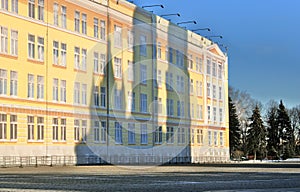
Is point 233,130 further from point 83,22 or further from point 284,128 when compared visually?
point 83,22

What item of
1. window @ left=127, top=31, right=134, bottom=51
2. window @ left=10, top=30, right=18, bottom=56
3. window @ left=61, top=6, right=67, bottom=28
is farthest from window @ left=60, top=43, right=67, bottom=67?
window @ left=127, top=31, right=134, bottom=51

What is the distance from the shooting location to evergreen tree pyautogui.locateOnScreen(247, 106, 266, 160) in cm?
12069

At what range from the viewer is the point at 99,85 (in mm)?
59625

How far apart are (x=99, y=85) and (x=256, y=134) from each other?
67.8m

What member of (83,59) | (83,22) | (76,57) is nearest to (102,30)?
(83,22)

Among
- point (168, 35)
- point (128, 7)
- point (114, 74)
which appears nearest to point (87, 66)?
point (114, 74)

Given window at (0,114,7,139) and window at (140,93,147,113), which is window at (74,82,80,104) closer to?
window at (0,114,7,139)

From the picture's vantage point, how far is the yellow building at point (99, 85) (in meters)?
48.9

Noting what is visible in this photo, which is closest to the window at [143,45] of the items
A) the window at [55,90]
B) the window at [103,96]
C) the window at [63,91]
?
the window at [103,96]

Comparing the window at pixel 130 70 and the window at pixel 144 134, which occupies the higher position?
the window at pixel 130 70

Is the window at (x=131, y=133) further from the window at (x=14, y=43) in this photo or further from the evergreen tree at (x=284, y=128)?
the evergreen tree at (x=284, y=128)

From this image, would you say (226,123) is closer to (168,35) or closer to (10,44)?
(168,35)

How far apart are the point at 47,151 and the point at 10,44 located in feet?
30.0

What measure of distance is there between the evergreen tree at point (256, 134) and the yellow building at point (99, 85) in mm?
37485
